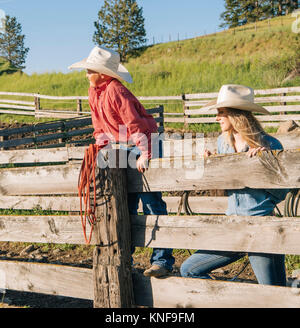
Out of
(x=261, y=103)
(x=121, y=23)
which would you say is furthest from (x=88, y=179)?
(x=121, y=23)

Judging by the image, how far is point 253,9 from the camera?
2709 inches

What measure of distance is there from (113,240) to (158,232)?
322mm

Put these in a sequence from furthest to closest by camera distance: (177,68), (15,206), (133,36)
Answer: (133,36)
(177,68)
(15,206)

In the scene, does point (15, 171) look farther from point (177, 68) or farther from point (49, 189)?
point (177, 68)

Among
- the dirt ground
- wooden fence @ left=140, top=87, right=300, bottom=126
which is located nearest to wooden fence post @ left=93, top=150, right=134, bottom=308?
the dirt ground

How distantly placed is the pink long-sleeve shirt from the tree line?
67111 millimetres

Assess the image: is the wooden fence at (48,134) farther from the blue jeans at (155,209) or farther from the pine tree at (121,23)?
the pine tree at (121,23)

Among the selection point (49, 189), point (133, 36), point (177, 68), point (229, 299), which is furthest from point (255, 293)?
point (133, 36)

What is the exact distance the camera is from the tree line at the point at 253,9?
2630 inches

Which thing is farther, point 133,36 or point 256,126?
point 133,36

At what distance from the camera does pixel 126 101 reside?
3.61 m

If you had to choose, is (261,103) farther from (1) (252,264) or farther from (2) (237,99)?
(1) (252,264)

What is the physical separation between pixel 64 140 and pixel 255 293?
1096 cm

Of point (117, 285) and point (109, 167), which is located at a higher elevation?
point (109, 167)
